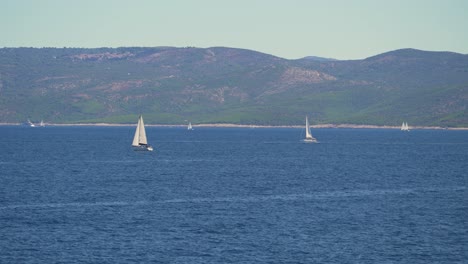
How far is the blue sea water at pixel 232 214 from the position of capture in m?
68.7

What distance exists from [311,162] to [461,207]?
78598mm

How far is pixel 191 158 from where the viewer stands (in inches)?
7254

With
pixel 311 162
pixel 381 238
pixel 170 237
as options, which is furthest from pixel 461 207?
pixel 311 162

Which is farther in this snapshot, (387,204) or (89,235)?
(387,204)

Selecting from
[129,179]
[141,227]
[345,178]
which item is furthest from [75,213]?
[345,178]

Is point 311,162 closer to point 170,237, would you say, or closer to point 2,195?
point 2,195

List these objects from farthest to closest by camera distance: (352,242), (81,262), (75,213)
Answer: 1. (75,213)
2. (352,242)
3. (81,262)

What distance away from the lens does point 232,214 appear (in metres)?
88.8

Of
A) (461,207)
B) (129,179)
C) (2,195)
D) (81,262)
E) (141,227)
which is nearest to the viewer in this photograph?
(81,262)

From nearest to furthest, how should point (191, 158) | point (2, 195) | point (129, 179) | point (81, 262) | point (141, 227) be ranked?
point (81, 262)
point (141, 227)
point (2, 195)
point (129, 179)
point (191, 158)

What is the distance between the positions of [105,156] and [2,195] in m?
83.2

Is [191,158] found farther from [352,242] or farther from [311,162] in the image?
[352,242]

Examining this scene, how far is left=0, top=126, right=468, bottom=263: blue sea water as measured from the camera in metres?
68.7

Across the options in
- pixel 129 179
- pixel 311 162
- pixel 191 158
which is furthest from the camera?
pixel 191 158
